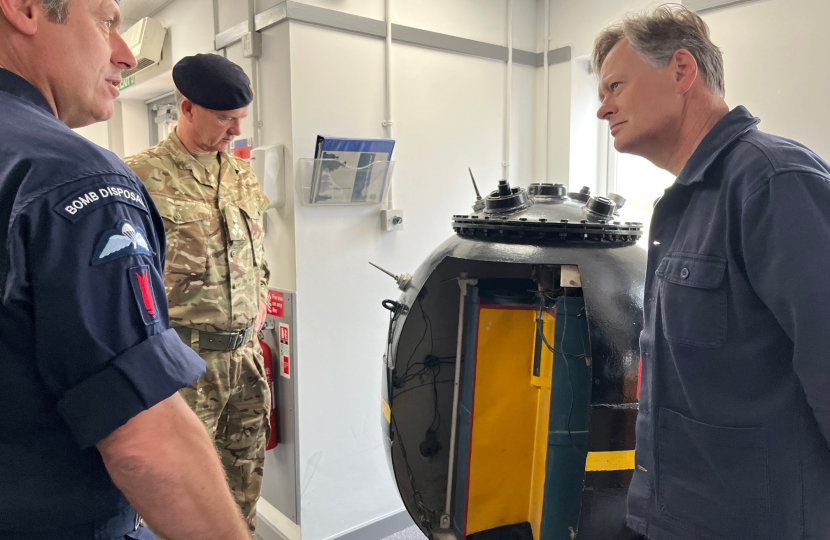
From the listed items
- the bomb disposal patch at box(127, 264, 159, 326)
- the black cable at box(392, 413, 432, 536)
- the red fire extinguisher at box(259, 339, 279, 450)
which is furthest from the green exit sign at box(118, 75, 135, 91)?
the bomb disposal patch at box(127, 264, 159, 326)

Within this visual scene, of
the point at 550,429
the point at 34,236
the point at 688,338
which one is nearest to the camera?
the point at 34,236

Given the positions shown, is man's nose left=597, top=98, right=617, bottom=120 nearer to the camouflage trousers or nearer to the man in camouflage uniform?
the man in camouflage uniform

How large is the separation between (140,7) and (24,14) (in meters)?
3.01

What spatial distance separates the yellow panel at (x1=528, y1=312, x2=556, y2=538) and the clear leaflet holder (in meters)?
1.08

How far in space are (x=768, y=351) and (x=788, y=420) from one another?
12 centimetres

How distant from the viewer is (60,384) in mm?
656

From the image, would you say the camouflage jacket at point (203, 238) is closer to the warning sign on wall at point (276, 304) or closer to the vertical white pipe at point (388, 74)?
the warning sign on wall at point (276, 304)

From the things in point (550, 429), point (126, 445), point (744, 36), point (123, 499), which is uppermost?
point (744, 36)

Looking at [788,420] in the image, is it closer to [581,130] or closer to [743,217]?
[743,217]

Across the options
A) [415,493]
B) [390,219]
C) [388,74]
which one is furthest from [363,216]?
[415,493]

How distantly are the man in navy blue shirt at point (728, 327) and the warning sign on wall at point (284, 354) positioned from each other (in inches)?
58.8

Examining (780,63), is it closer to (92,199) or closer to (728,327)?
(728,327)

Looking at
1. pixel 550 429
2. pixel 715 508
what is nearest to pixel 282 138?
pixel 550 429

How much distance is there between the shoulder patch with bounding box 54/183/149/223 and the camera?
0.63 metres
